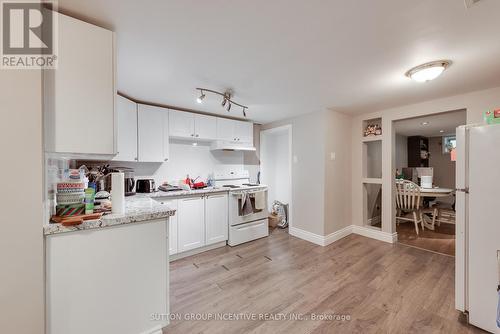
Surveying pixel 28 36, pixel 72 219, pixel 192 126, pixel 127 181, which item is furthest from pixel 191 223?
pixel 28 36

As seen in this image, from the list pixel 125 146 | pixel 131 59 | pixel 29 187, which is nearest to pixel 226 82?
pixel 131 59

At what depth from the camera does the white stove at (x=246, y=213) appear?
10.7 ft

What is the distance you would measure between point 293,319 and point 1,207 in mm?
2084

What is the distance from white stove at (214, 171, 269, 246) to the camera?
10.7 ft

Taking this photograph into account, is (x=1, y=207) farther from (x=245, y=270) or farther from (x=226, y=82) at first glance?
(x=245, y=270)

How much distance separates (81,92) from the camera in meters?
1.20

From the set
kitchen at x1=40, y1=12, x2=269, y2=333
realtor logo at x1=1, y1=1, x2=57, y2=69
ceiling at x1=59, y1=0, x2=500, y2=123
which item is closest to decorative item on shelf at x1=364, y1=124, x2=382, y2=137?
ceiling at x1=59, y1=0, x2=500, y2=123

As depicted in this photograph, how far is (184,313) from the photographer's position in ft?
5.78

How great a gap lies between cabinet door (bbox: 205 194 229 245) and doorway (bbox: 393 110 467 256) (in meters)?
2.78

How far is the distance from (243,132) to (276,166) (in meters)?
1.40

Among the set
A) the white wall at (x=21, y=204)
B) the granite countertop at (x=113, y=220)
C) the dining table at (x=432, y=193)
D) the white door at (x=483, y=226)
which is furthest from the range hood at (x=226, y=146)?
the dining table at (x=432, y=193)

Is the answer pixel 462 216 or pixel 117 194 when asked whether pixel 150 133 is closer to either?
pixel 117 194

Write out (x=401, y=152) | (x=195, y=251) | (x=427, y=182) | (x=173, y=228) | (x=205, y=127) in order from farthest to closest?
1. (x=401, y=152)
2. (x=427, y=182)
3. (x=205, y=127)
4. (x=195, y=251)
5. (x=173, y=228)

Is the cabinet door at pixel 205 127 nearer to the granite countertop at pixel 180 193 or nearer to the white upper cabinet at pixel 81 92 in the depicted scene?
the granite countertop at pixel 180 193
